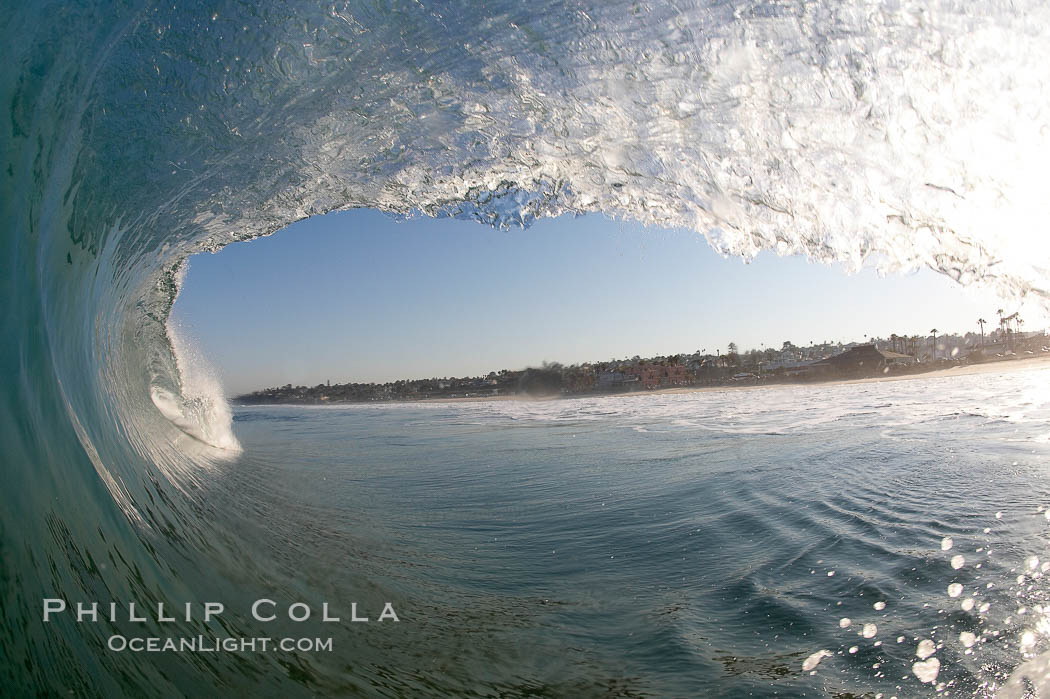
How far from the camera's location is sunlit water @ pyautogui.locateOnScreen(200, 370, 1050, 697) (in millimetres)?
2418

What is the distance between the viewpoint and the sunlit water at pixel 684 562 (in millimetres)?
2418

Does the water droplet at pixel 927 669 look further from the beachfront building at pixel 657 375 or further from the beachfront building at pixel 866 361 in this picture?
the beachfront building at pixel 657 375

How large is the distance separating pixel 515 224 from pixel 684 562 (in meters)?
3.03

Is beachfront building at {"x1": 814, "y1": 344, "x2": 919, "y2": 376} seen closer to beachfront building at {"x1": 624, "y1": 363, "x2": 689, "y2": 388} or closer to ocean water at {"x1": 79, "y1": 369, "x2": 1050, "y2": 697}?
beachfront building at {"x1": 624, "y1": 363, "x2": 689, "y2": 388}

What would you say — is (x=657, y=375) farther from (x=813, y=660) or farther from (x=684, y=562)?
(x=813, y=660)

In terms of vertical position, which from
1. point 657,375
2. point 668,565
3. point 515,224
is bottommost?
point 668,565

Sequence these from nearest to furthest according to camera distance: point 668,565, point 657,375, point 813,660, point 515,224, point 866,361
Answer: point 813,660, point 668,565, point 515,224, point 866,361, point 657,375

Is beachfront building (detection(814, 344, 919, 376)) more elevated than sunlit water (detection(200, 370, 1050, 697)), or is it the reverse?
beachfront building (detection(814, 344, 919, 376))

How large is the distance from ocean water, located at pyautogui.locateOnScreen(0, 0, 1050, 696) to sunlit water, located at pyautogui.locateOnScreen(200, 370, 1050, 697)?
3 cm

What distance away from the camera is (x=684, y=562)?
3668mm

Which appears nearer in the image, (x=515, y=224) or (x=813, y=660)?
(x=813, y=660)

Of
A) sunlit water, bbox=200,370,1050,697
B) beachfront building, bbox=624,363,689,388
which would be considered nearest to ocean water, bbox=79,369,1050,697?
sunlit water, bbox=200,370,1050,697

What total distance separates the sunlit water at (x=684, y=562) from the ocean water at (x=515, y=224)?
→ 3cm

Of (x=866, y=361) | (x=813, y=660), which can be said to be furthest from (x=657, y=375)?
(x=813, y=660)
